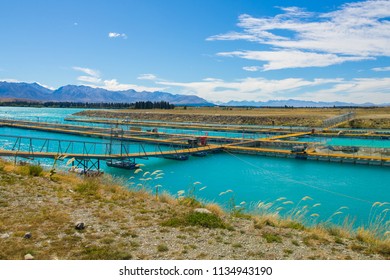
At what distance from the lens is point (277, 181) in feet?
72.0

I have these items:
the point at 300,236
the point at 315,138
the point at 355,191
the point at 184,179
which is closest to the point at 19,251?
the point at 300,236

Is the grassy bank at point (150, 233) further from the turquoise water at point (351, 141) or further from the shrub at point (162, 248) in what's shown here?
the turquoise water at point (351, 141)

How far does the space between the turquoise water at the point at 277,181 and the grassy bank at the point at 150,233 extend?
21.9ft

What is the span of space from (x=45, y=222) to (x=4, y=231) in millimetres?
701

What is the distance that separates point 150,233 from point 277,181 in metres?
17.4

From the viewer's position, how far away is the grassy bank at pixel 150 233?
490 centimetres

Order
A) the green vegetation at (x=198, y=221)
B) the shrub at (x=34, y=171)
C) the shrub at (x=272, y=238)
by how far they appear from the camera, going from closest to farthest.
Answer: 1. the shrub at (x=272, y=238)
2. the green vegetation at (x=198, y=221)
3. the shrub at (x=34, y=171)

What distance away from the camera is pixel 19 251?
4.66 metres

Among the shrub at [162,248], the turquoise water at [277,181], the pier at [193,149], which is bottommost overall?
the turquoise water at [277,181]

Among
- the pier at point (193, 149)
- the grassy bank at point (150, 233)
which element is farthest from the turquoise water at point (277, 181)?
the grassy bank at point (150, 233)

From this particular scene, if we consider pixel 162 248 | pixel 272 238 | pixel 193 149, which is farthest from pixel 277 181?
pixel 162 248

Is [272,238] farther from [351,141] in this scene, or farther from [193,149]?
[351,141]

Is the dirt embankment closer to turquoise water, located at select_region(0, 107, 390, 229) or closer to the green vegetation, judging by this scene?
turquoise water, located at select_region(0, 107, 390, 229)
